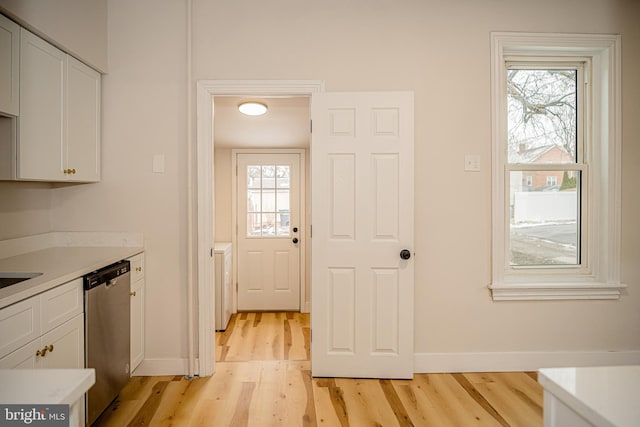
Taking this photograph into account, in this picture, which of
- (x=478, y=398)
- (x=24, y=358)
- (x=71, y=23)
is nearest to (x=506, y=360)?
(x=478, y=398)

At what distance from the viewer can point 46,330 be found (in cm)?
166

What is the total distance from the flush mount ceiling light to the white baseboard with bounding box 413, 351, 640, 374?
2.38m

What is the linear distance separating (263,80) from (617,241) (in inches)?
108

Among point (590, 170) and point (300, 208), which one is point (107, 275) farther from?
point (590, 170)

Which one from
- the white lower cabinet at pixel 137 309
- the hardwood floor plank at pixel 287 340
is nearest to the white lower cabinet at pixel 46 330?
the white lower cabinet at pixel 137 309

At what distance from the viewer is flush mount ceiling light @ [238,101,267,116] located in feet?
11.0

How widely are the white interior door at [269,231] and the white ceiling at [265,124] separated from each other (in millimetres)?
260

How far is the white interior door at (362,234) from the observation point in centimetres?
259

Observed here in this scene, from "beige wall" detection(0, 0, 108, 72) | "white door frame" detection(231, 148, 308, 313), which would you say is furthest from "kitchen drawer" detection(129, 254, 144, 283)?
"white door frame" detection(231, 148, 308, 313)

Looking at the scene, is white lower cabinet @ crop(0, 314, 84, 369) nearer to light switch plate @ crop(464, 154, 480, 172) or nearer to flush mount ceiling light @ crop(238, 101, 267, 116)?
flush mount ceiling light @ crop(238, 101, 267, 116)

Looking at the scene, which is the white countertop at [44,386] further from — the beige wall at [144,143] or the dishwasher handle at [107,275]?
the beige wall at [144,143]

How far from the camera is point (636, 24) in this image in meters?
2.74

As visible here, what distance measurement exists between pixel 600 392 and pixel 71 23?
9.52 ft

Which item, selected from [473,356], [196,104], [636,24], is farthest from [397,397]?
[636,24]
